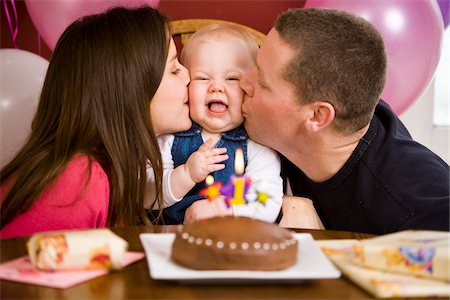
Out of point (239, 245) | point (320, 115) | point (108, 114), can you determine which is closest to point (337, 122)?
point (320, 115)

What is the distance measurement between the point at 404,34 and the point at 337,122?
924mm

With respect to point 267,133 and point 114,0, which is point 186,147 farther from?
point 114,0

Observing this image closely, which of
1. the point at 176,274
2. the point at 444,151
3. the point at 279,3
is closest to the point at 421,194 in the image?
the point at 176,274

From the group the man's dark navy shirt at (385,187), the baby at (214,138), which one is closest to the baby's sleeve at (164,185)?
the baby at (214,138)

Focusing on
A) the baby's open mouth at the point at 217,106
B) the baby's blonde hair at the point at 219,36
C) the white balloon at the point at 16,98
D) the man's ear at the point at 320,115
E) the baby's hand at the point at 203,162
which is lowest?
the white balloon at the point at 16,98

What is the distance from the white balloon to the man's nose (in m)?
0.92

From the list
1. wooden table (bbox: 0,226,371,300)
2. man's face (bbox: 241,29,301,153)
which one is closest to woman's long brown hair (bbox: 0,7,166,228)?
man's face (bbox: 241,29,301,153)

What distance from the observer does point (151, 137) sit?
1860 mm

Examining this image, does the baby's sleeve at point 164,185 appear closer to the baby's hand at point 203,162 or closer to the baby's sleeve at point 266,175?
the baby's hand at point 203,162

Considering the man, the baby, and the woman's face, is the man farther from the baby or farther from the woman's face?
the woman's face

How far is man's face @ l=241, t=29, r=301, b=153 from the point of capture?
192cm

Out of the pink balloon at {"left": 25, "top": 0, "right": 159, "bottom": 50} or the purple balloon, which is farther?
the purple balloon

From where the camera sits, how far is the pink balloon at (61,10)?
8.71 ft

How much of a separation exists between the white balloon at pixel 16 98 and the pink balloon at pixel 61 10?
159mm
